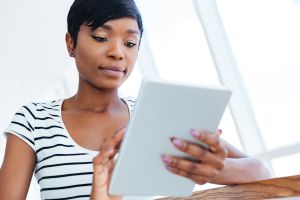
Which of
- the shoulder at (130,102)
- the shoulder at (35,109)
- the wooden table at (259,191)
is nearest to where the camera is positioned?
the wooden table at (259,191)

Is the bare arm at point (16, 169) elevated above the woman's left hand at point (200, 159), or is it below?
below

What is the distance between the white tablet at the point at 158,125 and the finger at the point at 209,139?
2 centimetres

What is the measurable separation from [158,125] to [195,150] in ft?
0.28

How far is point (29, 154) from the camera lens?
1272 mm

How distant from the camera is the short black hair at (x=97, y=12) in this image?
49.5 inches

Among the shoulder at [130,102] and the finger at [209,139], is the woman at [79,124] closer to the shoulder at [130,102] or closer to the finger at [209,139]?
the shoulder at [130,102]

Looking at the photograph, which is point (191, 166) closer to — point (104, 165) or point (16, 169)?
point (104, 165)

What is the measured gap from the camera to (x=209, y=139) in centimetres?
91

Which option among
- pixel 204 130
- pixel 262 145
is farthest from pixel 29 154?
pixel 262 145

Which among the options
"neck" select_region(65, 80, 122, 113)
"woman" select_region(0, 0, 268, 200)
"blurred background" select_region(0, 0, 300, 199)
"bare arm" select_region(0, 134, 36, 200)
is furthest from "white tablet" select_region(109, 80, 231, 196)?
"blurred background" select_region(0, 0, 300, 199)

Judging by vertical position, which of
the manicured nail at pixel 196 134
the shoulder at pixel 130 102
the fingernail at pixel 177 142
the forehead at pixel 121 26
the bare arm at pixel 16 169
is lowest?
the bare arm at pixel 16 169

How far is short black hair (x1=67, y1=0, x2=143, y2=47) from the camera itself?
4.12 feet

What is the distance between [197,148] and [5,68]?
5390mm

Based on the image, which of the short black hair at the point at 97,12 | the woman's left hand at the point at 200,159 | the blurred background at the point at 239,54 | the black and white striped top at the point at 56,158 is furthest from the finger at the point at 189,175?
the blurred background at the point at 239,54
